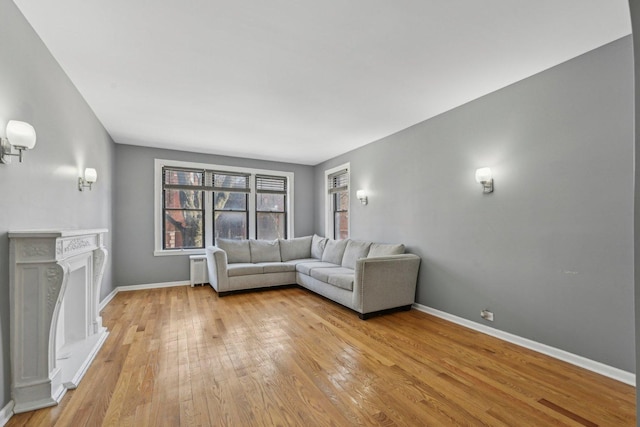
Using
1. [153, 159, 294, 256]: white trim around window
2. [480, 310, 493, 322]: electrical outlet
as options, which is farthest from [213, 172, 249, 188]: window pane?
[480, 310, 493, 322]: electrical outlet

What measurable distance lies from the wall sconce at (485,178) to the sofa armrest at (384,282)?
1301 mm

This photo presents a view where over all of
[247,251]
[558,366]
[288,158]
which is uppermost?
[288,158]

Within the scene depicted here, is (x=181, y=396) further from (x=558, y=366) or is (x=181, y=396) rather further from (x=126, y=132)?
(x=126, y=132)

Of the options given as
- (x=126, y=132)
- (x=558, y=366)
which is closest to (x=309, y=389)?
(x=558, y=366)

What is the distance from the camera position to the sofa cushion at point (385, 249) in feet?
13.7

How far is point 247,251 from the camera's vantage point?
18.4 ft

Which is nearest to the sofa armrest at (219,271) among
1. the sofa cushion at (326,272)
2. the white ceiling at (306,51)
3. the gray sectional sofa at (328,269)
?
the gray sectional sofa at (328,269)

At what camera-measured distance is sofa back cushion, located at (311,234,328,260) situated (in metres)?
5.88

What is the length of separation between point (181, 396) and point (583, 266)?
3.39m

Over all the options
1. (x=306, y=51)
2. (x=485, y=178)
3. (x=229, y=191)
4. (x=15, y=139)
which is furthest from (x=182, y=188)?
(x=485, y=178)

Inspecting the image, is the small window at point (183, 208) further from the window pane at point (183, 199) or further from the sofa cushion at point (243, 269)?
the sofa cushion at point (243, 269)

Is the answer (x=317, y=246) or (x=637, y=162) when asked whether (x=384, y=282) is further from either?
(x=637, y=162)

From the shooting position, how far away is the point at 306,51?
2457 mm

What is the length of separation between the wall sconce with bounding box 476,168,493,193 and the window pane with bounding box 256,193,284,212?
4415 mm
